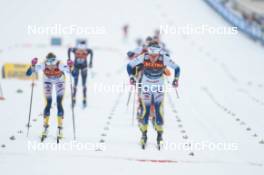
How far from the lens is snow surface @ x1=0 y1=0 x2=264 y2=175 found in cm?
829

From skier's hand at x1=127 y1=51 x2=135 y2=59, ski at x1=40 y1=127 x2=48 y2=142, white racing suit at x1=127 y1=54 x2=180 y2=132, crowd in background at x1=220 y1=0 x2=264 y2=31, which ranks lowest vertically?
ski at x1=40 y1=127 x2=48 y2=142

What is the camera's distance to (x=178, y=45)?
28453 millimetres

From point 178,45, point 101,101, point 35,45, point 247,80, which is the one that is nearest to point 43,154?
point 101,101

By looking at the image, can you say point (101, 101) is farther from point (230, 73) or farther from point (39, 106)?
point (230, 73)

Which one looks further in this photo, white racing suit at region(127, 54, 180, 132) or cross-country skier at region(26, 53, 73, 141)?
cross-country skier at region(26, 53, 73, 141)

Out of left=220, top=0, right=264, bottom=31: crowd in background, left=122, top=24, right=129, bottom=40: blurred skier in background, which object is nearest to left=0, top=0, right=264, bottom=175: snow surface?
left=122, top=24, right=129, bottom=40: blurred skier in background

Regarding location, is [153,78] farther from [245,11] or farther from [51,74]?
[245,11]

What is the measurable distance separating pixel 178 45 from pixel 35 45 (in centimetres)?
877

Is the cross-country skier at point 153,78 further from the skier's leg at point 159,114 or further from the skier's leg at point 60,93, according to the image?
the skier's leg at point 60,93

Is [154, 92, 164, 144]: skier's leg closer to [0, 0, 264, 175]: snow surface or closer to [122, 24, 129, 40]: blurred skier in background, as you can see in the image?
[0, 0, 264, 175]: snow surface

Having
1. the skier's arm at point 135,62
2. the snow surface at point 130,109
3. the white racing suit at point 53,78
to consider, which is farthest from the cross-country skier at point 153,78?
the white racing suit at point 53,78

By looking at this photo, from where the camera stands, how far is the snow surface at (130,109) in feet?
27.2

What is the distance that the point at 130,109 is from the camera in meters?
13.6

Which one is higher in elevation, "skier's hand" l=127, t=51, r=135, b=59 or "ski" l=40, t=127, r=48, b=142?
"skier's hand" l=127, t=51, r=135, b=59
